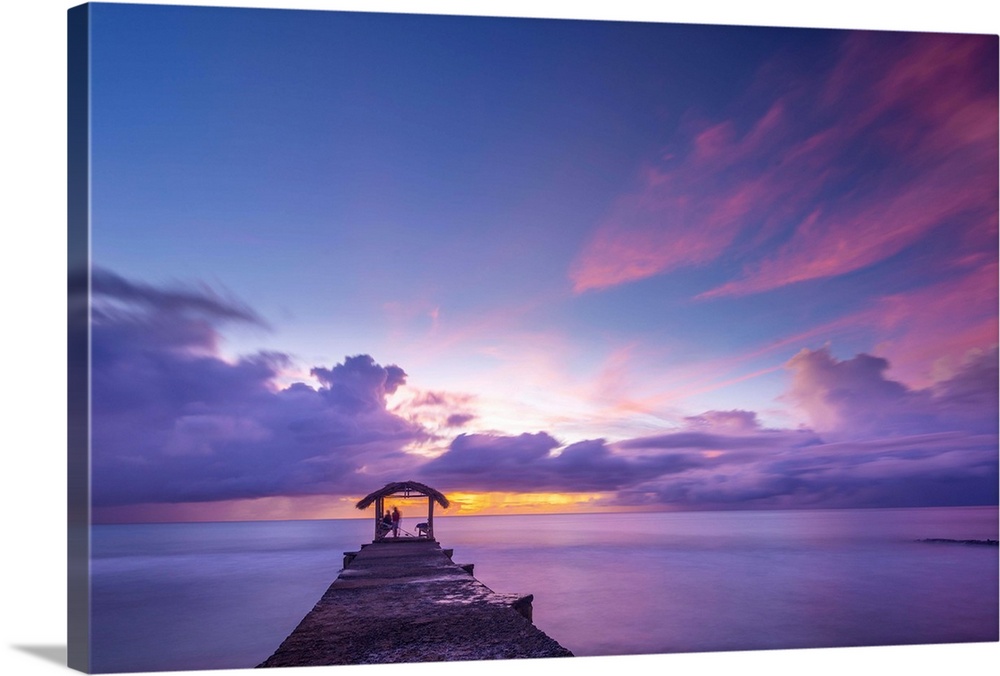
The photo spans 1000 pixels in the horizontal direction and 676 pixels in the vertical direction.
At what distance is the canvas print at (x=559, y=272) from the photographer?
739 centimetres

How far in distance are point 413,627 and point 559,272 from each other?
3874mm

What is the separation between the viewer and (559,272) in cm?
841

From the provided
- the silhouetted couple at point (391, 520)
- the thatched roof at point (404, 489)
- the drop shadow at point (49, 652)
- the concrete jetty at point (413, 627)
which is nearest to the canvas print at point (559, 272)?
the concrete jetty at point (413, 627)

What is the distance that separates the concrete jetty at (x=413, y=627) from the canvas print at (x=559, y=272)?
0.12 m

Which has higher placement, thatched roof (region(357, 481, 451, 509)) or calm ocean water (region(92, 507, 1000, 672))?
thatched roof (region(357, 481, 451, 509))

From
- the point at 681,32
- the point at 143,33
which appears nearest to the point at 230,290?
the point at 143,33

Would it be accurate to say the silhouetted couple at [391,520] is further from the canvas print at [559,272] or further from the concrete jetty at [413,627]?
the concrete jetty at [413,627]

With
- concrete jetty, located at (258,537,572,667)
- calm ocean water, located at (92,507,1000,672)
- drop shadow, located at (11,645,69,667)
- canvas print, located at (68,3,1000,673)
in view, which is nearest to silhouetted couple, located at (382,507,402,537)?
calm ocean water, located at (92,507,1000,672)

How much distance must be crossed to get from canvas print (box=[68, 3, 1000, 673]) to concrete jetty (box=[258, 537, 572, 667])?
0.40 feet

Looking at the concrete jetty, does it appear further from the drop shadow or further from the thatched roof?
the drop shadow

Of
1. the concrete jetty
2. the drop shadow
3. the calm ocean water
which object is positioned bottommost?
the calm ocean water

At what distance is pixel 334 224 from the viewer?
7973 mm

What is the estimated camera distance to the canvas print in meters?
7.39

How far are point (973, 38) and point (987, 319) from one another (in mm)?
2746
